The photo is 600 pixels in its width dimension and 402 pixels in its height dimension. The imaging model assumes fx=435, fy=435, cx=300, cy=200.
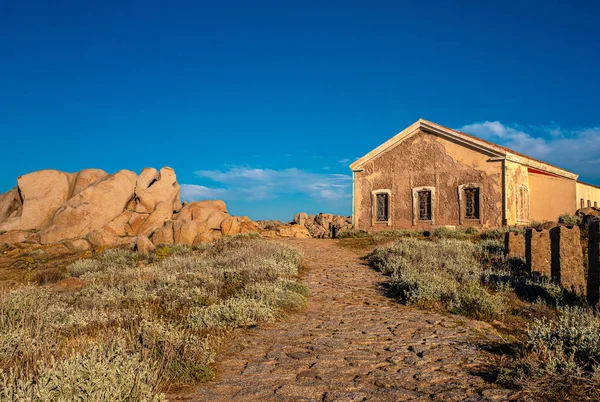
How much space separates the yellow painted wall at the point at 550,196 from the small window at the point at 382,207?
320 inches

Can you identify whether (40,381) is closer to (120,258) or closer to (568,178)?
(120,258)

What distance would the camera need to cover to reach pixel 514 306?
8.64 metres

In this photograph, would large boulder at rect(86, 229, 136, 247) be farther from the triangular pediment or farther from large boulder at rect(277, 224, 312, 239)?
the triangular pediment

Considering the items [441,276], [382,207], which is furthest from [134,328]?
[382,207]

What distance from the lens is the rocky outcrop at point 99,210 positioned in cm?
2583

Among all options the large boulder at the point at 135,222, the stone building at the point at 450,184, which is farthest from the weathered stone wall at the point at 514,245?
the large boulder at the point at 135,222

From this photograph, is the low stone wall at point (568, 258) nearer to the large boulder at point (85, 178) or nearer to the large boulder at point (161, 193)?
the large boulder at point (161, 193)

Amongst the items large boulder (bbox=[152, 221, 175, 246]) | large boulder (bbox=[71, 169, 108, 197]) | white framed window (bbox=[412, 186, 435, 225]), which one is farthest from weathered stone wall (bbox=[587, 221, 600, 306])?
large boulder (bbox=[71, 169, 108, 197])

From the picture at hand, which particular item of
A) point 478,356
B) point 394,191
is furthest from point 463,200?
point 478,356

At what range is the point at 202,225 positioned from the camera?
24156mm

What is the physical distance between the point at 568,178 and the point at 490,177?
8.72 m

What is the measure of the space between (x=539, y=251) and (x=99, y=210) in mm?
25745

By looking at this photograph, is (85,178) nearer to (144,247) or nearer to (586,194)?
(144,247)

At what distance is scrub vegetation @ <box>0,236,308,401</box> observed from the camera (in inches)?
143
